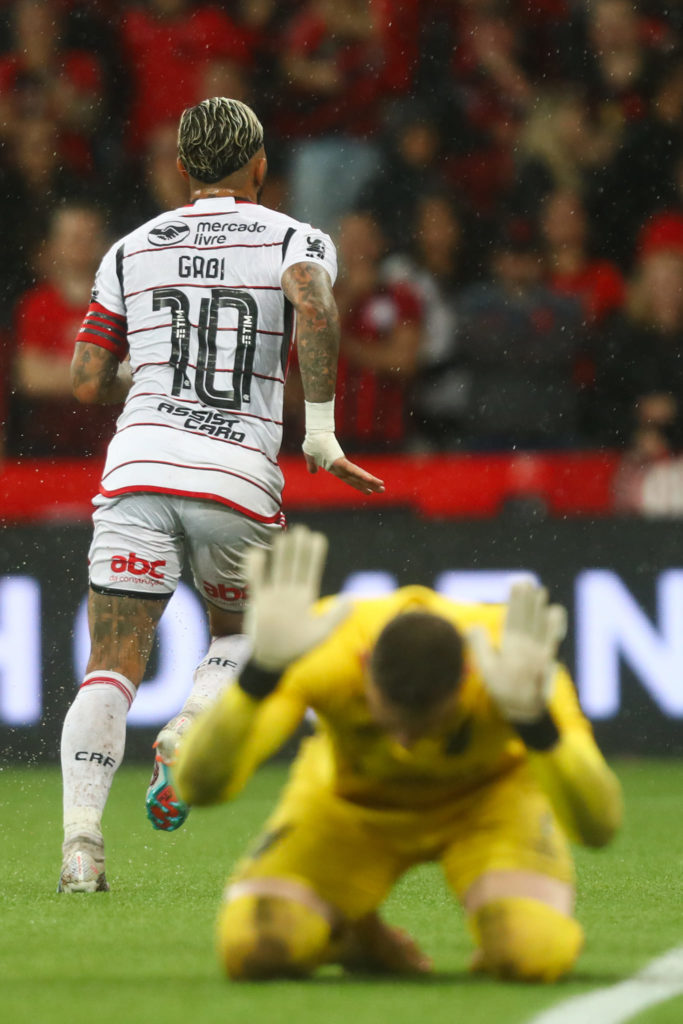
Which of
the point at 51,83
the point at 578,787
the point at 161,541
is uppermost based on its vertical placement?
the point at 51,83

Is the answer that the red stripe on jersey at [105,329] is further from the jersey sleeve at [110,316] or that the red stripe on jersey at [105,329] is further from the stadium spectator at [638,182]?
the stadium spectator at [638,182]

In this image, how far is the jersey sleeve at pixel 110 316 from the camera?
17.4 ft

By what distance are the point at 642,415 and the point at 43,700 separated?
3.22m

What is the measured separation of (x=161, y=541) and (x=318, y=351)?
0.67 m

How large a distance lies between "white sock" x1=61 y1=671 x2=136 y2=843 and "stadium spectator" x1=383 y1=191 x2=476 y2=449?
4453mm

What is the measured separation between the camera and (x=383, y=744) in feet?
11.5

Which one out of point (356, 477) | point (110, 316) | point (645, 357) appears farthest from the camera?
point (645, 357)

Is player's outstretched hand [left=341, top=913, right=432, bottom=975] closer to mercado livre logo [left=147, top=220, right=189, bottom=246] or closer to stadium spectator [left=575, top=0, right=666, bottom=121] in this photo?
mercado livre logo [left=147, top=220, right=189, bottom=246]

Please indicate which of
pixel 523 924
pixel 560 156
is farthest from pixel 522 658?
pixel 560 156

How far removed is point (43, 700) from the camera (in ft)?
27.7

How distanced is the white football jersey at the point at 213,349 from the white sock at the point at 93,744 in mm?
544

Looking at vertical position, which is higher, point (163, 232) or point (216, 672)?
point (163, 232)

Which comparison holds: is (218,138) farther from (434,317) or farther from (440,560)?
(434,317)

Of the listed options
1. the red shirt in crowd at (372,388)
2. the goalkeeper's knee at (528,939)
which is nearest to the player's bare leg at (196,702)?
the goalkeeper's knee at (528,939)
